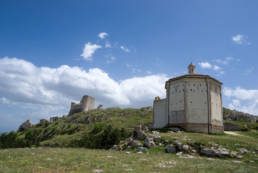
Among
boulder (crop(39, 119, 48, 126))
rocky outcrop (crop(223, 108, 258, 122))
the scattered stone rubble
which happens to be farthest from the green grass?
boulder (crop(39, 119, 48, 126))

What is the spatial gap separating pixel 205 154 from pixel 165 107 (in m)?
19.6

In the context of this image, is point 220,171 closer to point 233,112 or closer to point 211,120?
point 211,120

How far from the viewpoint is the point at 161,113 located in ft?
129

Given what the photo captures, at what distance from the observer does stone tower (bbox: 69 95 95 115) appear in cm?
10106

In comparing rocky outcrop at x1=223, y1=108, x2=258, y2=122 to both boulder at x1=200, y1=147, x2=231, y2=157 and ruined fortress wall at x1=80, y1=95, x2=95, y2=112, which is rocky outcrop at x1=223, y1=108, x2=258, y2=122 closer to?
boulder at x1=200, y1=147, x2=231, y2=157

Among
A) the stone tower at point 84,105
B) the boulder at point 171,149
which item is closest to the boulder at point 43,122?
the stone tower at point 84,105

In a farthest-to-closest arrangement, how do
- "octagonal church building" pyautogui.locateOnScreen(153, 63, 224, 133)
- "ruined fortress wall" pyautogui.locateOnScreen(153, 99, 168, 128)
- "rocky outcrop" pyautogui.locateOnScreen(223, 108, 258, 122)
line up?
"rocky outcrop" pyautogui.locateOnScreen(223, 108, 258, 122) → "ruined fortress wall" pyautogui.locateOnScreen(153, 99, 168, 128) → "octagonal church building" pyautogui.locateOnScreen(153, 63, 224, 133)

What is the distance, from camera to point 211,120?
3291 centimetres

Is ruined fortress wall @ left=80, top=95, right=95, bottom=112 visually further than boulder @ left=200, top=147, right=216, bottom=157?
Yes

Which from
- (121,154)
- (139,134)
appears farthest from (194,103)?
(121,154)

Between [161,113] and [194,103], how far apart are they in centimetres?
814

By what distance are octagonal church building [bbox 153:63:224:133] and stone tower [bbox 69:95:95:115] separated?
7153 cm

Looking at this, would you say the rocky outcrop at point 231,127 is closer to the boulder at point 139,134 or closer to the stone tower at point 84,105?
the boulder at point 139,134

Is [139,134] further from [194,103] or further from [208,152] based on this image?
[194,103]
